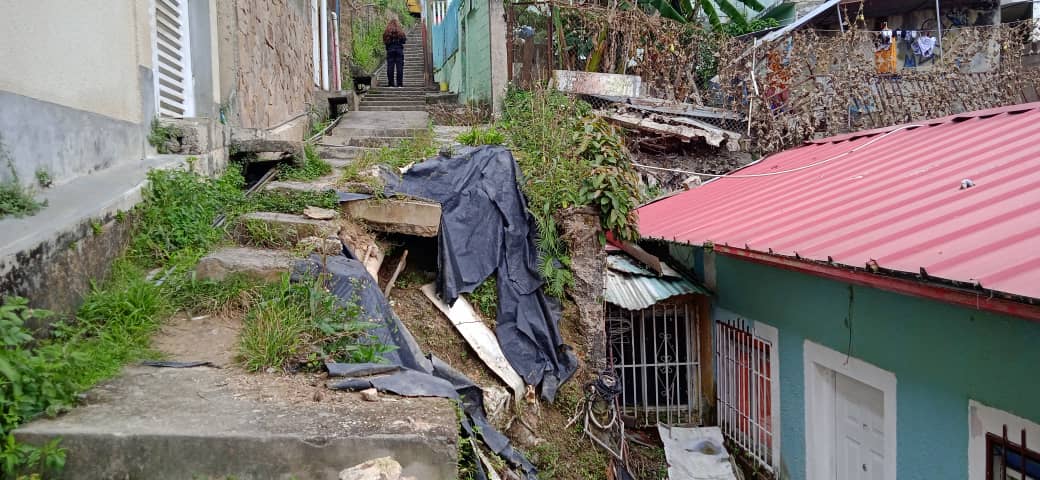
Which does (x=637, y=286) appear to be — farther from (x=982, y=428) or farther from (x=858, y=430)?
(x=982, y=428)

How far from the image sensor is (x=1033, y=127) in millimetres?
5414

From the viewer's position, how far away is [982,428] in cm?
375

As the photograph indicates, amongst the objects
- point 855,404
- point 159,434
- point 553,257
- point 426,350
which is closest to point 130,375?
point 159,434

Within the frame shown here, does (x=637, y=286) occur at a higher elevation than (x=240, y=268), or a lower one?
lower

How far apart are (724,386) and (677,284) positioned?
4.07ft

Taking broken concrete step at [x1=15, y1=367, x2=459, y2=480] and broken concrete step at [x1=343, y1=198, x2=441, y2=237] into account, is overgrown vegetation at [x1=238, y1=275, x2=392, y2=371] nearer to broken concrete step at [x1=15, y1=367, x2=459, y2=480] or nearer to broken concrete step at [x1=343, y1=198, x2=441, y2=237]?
broken concrete step at [x1=15, y1=367, x2=459, y2=480]

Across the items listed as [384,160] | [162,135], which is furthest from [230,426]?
[384,160]

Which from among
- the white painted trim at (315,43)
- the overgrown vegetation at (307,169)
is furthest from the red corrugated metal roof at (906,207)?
the white painted trim at (315,43)

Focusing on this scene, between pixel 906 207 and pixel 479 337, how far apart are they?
3.34 m

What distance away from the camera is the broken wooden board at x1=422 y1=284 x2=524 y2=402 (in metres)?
5.30

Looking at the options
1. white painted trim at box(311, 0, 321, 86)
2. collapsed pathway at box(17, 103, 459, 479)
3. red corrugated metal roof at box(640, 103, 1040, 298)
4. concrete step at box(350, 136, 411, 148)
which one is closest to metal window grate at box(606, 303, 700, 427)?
red corrugated metal roof at box(640, 103, 1040, 298)

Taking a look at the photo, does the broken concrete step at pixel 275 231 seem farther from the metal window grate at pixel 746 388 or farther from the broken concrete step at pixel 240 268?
the metal window grate at pixel 746 388

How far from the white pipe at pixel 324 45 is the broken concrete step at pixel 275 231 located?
7946 millimetres

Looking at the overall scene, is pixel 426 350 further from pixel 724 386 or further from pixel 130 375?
pixel 724 386
